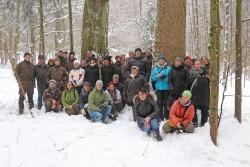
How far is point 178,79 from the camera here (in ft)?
35.6

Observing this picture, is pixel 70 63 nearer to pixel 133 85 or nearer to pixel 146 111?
pixel 133 85

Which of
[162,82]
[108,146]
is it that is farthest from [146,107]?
[108,146]

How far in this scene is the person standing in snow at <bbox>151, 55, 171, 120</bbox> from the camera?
436 inches

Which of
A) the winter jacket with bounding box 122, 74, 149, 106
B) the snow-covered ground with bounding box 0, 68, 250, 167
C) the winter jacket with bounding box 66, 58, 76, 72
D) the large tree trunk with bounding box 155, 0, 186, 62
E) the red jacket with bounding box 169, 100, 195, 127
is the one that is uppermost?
the large tree trunk with bounding box 155, 0, 186, 62

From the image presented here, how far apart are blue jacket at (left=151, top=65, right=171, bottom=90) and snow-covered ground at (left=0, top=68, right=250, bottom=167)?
1.21 m

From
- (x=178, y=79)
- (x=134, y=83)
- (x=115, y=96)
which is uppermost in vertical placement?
(x=178, y=79)

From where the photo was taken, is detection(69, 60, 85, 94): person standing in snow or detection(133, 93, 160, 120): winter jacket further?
detection(69, 60, 85, 94): person standing in snow

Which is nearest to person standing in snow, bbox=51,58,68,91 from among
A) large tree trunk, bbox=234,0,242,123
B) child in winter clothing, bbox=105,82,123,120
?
child in winter clothing, bbox=105,82,123,120

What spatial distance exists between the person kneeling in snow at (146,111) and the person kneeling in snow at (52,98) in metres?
2.92

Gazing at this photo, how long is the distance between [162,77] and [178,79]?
425 millimetres

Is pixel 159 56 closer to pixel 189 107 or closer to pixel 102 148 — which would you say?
pixel 189 107

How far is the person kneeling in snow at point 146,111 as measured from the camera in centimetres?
991

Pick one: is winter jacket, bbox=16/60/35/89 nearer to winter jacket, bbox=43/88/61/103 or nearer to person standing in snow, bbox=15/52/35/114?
person standing in snow, bbox=15/52/35/114

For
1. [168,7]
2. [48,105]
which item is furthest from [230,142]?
[48,105]
